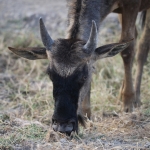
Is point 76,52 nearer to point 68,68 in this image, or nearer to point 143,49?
point 68,68

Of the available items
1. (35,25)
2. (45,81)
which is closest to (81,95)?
(45,81)

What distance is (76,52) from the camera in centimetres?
788

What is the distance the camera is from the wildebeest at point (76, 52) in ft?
24.6

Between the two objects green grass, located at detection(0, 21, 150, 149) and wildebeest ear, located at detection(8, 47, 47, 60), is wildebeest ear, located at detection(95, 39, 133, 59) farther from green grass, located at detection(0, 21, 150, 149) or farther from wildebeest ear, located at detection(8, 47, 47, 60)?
green grass, located at detection(0, 21, 150, 149)

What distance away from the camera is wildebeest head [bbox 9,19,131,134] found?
24.3 feet

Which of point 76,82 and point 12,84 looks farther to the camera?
point 12,84

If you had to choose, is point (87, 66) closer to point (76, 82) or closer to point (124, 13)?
point (76, 82)

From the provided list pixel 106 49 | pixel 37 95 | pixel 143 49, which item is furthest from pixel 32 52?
pixel 143 49

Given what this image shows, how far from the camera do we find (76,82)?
303 inches

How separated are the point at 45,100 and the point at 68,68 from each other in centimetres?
276

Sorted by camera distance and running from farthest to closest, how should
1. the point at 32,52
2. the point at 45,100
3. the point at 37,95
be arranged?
the point at 37,95, the point at 45,100, the point at 32,52

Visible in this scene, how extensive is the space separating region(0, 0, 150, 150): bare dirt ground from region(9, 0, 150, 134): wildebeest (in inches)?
15.0

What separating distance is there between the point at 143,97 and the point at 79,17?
9.58 feet

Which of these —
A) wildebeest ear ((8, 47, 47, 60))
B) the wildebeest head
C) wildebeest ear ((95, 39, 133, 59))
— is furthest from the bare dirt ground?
wildebeest ear ((95, 39, 133, 59))
